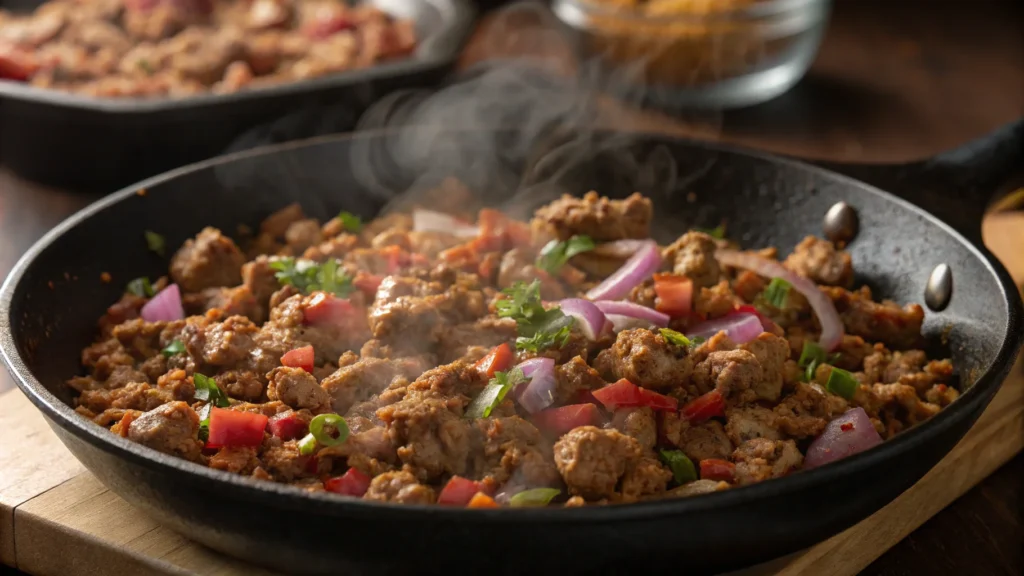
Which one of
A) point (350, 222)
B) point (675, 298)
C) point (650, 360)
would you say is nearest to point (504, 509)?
point (650, 360)

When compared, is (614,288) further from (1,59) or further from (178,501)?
(1,59)

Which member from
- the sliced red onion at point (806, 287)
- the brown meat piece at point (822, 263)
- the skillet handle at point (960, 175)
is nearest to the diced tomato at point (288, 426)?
the sliced red onion at point (806, 287)

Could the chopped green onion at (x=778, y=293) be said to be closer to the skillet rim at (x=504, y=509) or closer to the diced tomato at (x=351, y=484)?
the skillet rim at (x=504, y=509)

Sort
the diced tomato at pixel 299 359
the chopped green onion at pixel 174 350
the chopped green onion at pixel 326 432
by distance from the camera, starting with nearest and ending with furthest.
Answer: the chopped green onion at pixel 326 432 < the diced tomato at pixel 299 359 < the chopped green onion at pixel 174 350

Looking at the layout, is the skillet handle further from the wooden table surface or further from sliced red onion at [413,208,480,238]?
sliced red onion at [413,208,480,238]

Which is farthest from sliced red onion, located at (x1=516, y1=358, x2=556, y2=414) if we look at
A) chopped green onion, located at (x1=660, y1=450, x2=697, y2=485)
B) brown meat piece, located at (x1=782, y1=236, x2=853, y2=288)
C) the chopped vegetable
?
the chopped vegetable

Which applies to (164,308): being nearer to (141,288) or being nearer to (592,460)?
(141,288)
